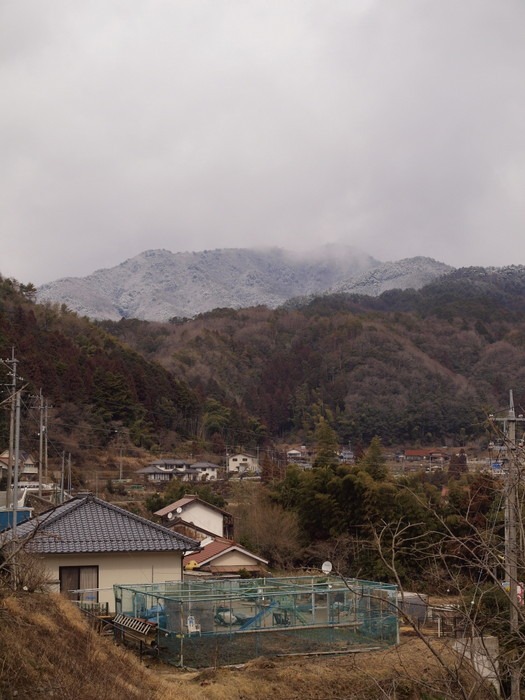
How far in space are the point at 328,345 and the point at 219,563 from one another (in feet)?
273

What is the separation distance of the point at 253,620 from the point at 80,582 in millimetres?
4469

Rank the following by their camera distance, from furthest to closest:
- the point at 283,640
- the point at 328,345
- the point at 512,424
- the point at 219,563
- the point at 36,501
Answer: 1. the point at 328,345
2. the point at 36,501
3. the point at 219,563
4. the point at 283,640
5. the point at 512,424

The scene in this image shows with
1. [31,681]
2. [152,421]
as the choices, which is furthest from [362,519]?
[152,421]

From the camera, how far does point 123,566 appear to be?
706 inches

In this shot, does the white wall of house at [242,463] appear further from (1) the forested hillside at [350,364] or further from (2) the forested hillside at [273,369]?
(1) the forested hillside at [350,364]

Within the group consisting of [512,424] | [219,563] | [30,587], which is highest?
[512,424]

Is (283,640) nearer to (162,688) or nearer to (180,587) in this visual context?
(180,587)

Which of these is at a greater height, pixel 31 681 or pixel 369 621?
pixel 31 681

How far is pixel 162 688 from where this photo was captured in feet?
36.3

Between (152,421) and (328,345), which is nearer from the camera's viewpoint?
(152,421)

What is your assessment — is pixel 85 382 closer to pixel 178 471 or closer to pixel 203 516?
pixel 178 471

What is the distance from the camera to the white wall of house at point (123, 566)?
1728cm

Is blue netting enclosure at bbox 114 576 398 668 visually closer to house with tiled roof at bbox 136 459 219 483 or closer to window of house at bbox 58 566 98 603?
window of house at bbox 58 566 98 603

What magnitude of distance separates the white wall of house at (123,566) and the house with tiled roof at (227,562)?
342 inches
